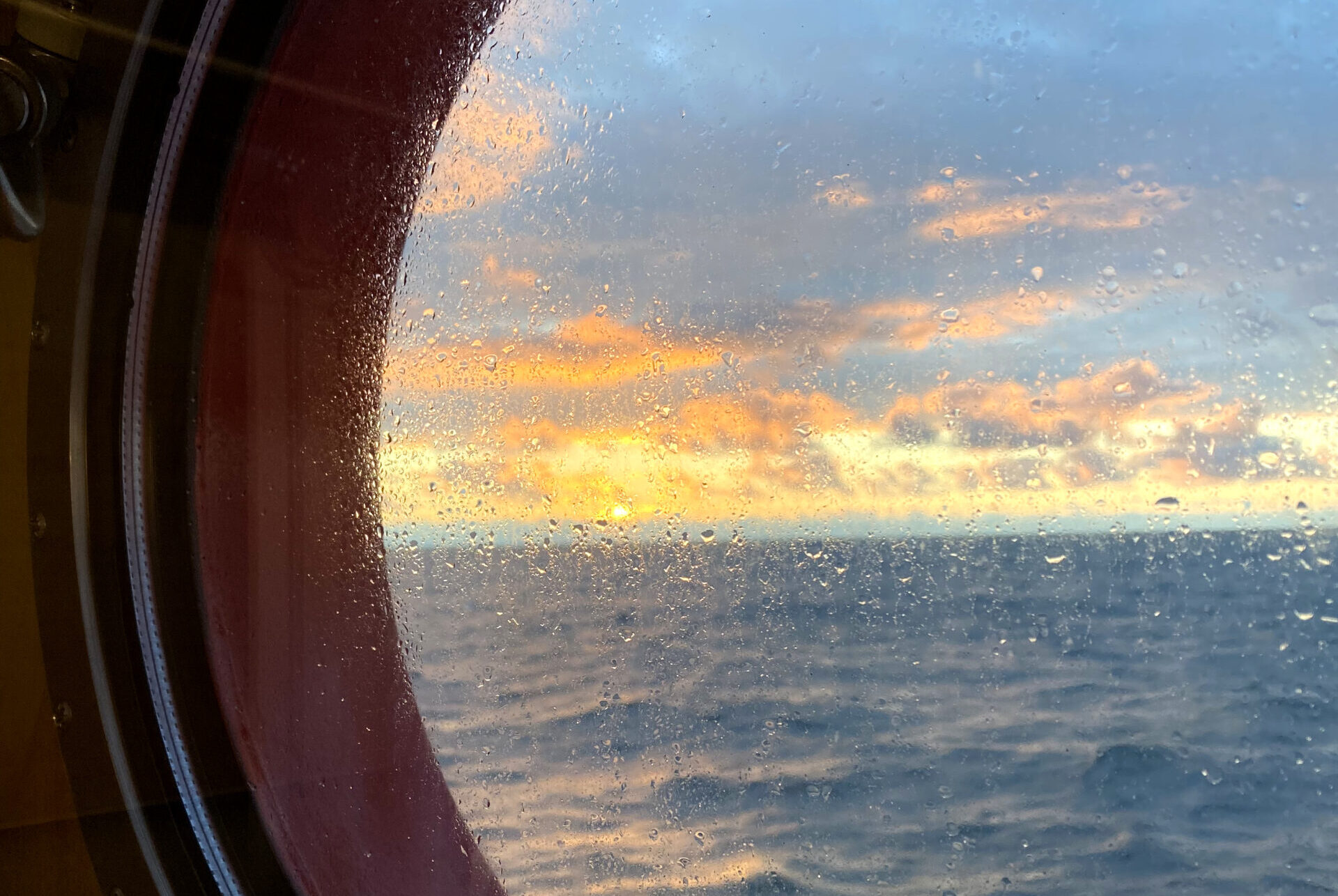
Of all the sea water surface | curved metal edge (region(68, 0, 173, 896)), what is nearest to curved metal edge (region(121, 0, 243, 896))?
curved metal edge (region(68, 0, 173, 896))

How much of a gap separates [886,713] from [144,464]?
1.87 meters

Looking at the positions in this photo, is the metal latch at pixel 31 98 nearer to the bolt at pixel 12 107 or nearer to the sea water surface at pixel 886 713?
the bolt at pixel 12 107

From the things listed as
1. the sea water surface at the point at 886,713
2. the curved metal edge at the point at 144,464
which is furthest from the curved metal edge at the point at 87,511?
the sea water surface at the point at 886,713

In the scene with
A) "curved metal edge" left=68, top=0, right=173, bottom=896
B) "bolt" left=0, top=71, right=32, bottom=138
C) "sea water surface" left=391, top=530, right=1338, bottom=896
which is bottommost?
"sea water surface" left=391, top=530, right=1338, bottom=896

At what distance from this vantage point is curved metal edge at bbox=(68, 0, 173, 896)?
29.2 inches

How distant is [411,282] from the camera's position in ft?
3.24

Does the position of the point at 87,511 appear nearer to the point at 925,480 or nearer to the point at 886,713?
the point at 925,480

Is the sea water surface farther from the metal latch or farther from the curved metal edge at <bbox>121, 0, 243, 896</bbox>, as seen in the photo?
the metal latch

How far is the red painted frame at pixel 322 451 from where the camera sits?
0.84 metres

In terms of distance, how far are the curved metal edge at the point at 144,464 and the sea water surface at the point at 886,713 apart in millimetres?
A: 263

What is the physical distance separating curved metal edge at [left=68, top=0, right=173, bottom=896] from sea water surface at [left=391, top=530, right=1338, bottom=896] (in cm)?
31

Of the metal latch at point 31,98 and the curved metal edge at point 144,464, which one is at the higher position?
the metal latch at point 31,98

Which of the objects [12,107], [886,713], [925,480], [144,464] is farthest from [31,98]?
[886,713]

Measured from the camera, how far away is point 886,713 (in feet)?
7.07
